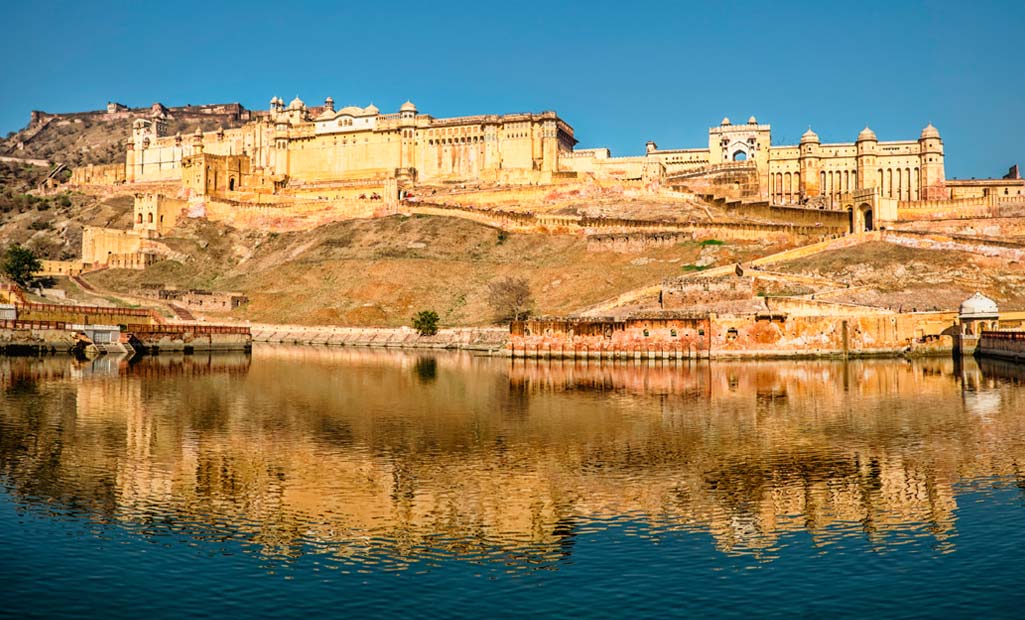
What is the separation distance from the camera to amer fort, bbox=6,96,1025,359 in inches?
2228

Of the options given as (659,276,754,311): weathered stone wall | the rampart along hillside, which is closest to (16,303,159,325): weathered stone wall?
(659,276,754,311): weathered stone wall

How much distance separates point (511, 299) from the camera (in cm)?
7344

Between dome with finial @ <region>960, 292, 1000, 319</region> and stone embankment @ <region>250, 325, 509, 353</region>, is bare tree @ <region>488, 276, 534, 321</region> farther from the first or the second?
dome with finial @ <region>960, 292, 1000, 319</region>

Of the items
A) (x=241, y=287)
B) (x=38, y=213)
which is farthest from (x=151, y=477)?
(x=38, y=213)

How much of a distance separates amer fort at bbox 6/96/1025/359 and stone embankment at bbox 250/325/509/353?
0.20 meters

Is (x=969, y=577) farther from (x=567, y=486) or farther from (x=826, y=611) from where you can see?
(x=567, y=486)

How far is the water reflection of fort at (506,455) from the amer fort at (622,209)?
1213cm

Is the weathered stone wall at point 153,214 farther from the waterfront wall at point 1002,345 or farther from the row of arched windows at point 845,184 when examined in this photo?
the waterfront wall at point 1002,345

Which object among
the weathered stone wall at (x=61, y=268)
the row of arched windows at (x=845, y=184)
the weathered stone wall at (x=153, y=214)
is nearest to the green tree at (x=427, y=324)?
the weathered stone wall at (x=61, y=268)

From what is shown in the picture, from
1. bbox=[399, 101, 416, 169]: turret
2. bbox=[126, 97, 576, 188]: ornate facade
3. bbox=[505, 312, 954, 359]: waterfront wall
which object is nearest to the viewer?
bbox=[505, 312, 954, 359]: waterfront wall

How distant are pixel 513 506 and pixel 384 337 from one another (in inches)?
2185

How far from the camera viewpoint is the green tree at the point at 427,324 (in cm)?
7219

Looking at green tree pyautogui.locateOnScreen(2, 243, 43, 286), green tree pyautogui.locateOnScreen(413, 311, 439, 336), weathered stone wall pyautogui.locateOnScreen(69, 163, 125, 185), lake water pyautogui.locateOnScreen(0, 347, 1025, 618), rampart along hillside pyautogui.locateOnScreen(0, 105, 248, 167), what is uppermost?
rampart along hillside pyautogui.locateOnScreen(0, 105, 248, 167)

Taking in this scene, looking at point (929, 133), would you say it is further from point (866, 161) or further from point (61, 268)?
point (61, 268)
